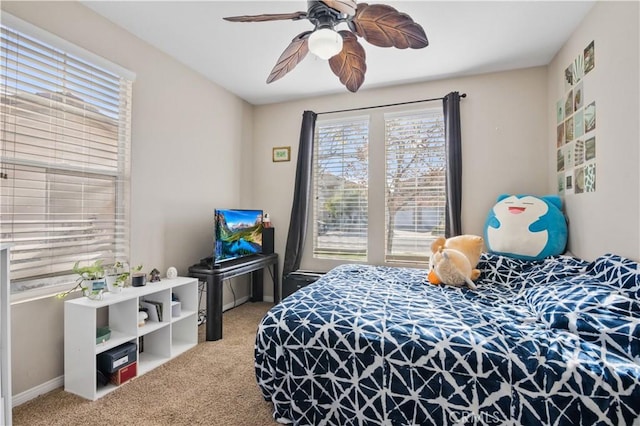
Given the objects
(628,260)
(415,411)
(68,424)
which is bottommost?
(68,424)

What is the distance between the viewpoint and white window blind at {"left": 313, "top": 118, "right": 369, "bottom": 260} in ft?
11.7

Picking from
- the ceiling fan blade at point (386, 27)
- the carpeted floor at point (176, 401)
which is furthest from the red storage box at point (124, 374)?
the ceiling fan blade at point (386, 27)

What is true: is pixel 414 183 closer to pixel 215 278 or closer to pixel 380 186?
pixel 380 186

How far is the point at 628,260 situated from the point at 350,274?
169 centimetres

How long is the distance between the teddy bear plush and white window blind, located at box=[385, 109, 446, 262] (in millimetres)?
785

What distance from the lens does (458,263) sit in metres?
2.26

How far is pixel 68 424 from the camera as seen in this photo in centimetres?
163

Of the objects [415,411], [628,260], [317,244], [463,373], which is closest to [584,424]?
[463,373]

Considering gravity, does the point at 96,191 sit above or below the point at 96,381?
above

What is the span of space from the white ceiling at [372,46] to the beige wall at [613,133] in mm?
315

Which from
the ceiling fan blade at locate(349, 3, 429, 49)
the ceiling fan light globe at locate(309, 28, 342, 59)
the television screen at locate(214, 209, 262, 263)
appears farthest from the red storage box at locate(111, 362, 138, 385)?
the ceiling fan blade at locate(349, 3, 429, 49)

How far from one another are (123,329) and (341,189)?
2.48m

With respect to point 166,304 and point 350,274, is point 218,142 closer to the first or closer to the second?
point 166,304

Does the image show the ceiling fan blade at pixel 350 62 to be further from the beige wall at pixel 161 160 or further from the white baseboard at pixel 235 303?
the white baseboard at pixel 235 303
